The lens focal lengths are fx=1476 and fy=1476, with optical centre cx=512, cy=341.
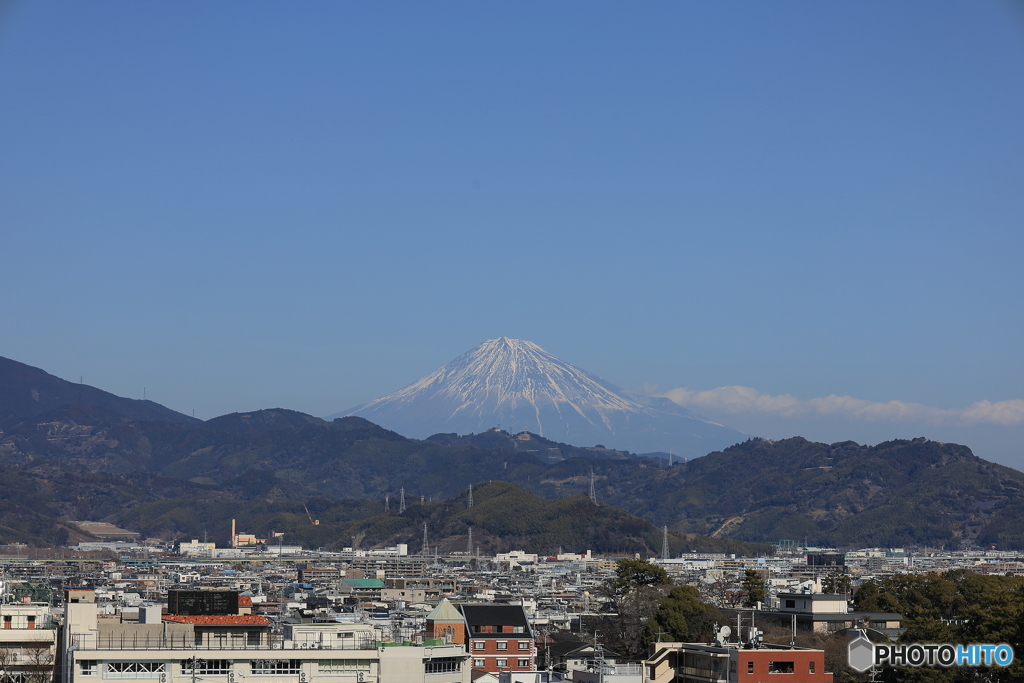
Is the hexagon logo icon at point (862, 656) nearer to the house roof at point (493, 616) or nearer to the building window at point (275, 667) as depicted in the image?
the building window at point (275, 667)

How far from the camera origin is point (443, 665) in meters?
37.6

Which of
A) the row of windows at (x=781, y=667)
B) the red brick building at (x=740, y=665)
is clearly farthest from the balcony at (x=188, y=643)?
the row of windows at (x=781, y=667)

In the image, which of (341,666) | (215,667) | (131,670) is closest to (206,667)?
(215,667)

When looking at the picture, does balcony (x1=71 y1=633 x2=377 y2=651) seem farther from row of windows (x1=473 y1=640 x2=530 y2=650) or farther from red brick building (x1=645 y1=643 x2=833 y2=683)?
row of windows (x1=473 y1=640 x2=530 y2=650)

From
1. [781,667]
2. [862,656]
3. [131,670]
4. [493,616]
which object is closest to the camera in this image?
[862,656]

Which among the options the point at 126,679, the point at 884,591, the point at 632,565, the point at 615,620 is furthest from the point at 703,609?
the point at 126,679

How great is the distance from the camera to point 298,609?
3231 inches

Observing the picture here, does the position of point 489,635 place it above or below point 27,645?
below

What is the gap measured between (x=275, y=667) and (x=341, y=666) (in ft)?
5.36

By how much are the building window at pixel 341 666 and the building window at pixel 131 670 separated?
3823mm

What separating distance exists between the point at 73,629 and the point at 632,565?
5523cm

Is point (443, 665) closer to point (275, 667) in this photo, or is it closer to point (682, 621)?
point (275, 667)

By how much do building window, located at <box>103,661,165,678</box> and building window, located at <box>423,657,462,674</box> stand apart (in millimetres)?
6611

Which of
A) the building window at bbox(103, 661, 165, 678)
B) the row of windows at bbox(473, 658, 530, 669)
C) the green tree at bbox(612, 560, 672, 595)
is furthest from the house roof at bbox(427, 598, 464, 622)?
the building window at bbox(103, 661, 165, 678)
